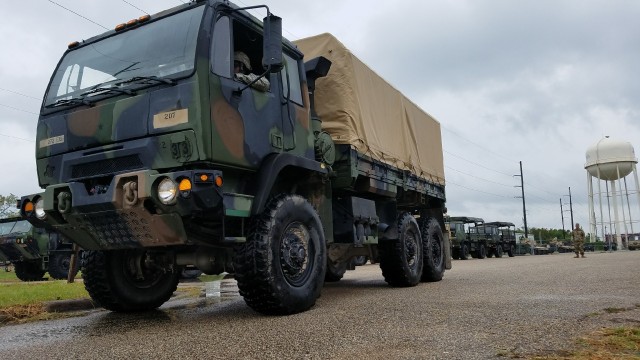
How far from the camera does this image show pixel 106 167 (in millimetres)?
4734

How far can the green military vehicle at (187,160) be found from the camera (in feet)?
14.7

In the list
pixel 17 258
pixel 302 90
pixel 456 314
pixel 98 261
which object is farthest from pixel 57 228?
pixel 17 258

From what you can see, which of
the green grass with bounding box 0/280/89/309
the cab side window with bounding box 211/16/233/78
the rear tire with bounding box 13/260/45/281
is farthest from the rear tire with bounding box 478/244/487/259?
the cab side window with bounding box 211/16/233/78

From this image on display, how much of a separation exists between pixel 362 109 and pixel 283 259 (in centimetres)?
293

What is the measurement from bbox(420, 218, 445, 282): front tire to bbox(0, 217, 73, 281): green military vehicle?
463 inches

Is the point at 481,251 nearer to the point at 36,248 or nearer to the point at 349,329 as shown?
the point at 36,248

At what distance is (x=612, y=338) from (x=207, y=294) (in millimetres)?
5814

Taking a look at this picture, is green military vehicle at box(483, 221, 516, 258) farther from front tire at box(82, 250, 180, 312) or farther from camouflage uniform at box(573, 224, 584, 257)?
front tire at box(82, 250, 180, 312)

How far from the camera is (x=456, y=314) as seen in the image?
4.86m

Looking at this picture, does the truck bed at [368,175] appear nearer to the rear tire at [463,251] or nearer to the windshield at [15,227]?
the windshield at [15,227]

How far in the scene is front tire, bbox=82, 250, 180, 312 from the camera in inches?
221

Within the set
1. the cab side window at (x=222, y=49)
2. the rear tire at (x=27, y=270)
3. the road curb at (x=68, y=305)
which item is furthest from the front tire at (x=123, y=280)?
the rear tire at (x=27, y=270)

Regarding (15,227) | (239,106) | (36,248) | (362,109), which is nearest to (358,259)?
(362,109)

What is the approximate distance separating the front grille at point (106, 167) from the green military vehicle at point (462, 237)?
2455cm
